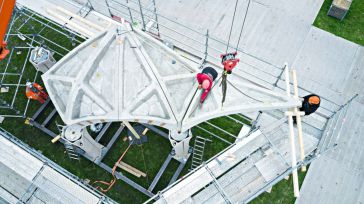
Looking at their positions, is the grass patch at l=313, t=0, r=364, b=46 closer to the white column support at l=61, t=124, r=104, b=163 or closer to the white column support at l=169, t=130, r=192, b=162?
the white column support at l=169, t=130, r=192, b=162

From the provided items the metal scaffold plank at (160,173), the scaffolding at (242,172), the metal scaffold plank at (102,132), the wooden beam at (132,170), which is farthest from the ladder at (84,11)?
the scaffolding at (242,172)

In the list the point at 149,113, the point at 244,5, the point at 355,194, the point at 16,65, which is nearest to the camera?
the point at 149,113

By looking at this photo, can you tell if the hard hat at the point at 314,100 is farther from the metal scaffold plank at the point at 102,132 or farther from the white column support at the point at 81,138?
the metal scaffold plank at the point at 102,132

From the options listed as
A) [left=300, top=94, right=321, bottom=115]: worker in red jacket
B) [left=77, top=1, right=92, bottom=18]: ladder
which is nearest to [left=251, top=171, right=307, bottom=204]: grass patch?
[left=300, top=94, right=321, bottom=115]: worker in red jacket

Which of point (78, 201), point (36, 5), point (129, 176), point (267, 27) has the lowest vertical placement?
point (78, 201)

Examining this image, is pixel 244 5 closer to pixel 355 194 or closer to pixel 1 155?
pixel 355 194

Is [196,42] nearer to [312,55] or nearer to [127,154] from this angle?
[312,55]

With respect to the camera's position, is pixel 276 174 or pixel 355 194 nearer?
pixel 276 174

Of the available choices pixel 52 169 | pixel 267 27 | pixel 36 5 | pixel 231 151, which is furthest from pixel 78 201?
pixel 267 27
